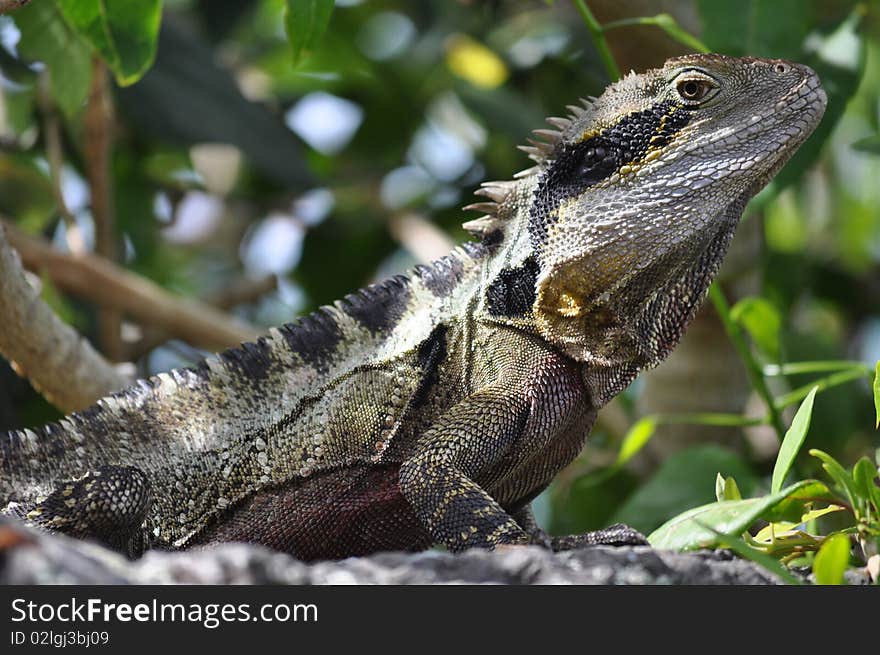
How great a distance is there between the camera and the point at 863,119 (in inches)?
386

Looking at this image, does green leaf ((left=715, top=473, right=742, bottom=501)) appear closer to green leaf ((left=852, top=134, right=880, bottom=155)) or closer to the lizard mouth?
the lizard mouth

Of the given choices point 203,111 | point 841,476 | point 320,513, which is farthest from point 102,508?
point 203,111

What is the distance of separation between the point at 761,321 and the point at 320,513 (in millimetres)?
2173

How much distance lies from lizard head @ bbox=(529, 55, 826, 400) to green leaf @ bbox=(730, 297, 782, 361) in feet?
2.64

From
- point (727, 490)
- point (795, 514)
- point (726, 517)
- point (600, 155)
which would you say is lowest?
point (727, 490)

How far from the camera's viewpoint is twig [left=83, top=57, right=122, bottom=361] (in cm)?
640

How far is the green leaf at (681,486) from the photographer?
5.28 metres

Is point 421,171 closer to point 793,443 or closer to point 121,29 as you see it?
point 121,29

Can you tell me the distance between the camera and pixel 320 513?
412 cm

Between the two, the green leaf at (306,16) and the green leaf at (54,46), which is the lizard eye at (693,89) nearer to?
the green leaf at (306,16)

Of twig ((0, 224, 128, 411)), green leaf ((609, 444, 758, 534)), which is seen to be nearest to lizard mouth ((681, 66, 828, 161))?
green leaf ((609, 444, 758, 534))

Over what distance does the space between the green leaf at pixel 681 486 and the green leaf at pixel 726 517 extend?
1.80m

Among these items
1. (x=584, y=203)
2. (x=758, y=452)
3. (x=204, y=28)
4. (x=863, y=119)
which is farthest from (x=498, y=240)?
(x=863, y=119)

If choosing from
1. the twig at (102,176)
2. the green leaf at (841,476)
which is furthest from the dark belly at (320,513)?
the twig at (102,176)
